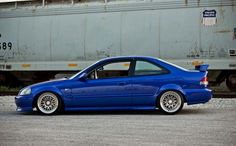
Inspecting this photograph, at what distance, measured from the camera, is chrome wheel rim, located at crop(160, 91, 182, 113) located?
1066 cm

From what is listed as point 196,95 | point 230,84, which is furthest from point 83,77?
point 230,84

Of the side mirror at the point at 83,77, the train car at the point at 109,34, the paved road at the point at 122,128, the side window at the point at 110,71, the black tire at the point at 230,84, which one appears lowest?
the paved road at the point at 122,128

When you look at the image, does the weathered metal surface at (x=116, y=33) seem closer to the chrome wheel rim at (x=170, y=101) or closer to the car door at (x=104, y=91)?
the chrome wheel rim at (x=170, y=101)

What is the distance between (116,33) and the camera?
17172 mm

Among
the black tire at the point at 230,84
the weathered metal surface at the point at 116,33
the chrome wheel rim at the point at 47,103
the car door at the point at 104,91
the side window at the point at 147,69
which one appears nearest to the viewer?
the car door at the point at 104,91

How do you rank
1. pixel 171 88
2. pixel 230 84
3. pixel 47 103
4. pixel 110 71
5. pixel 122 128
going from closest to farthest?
pixel 122 128
pixel 171 88
pixel 47 103
pixel 110 71
pixel 230 84

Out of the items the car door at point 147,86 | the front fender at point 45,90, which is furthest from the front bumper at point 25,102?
the car door at point 147,86

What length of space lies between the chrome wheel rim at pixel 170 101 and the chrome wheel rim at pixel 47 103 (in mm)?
2249

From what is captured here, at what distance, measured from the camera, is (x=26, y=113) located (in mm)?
11414

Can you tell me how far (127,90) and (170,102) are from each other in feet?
3.03

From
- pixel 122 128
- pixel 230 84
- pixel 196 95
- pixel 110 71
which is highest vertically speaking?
pixel 110 71

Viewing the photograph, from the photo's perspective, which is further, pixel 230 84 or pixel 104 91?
pixel 230 84

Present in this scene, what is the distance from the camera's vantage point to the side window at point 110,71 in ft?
36.1

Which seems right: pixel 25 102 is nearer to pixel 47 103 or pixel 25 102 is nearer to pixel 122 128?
pixel 47 103
